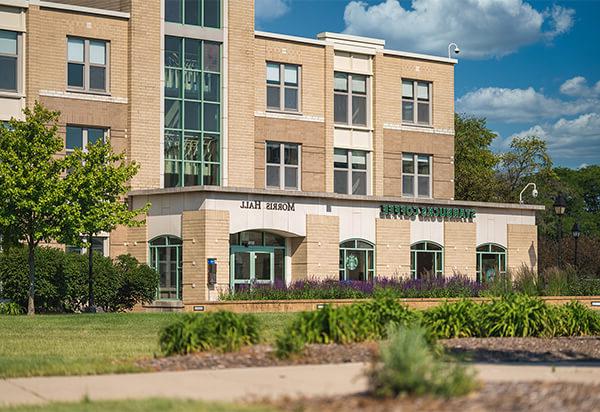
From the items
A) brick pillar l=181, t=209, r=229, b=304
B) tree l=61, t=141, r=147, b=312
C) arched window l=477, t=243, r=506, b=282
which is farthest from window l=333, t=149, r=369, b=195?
tree l=61, t=141, r=147, b=312

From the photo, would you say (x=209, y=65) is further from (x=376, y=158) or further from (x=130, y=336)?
(x=130, y=336)

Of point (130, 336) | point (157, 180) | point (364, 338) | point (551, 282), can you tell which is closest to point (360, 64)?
Answer: point (157, 180)

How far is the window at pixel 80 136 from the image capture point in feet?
148

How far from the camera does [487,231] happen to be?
52531mm

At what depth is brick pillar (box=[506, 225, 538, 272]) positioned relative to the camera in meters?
53.2

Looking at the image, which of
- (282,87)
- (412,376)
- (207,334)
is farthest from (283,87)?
(412,376)

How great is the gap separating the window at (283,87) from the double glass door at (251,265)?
769 centimetres

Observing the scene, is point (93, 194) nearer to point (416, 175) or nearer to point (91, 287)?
point (91, 287)

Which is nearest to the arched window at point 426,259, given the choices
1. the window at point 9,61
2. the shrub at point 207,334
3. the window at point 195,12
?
the window at point 195,12

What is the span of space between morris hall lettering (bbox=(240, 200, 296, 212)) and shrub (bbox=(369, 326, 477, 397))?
32457mm

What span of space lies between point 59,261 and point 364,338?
23562 millimetres

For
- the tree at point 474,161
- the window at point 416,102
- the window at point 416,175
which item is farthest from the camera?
the tree at point 474,161

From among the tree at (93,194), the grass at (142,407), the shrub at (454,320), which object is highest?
the tree at (93,194)

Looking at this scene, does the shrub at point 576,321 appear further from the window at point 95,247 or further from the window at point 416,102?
the window at point 416,102
